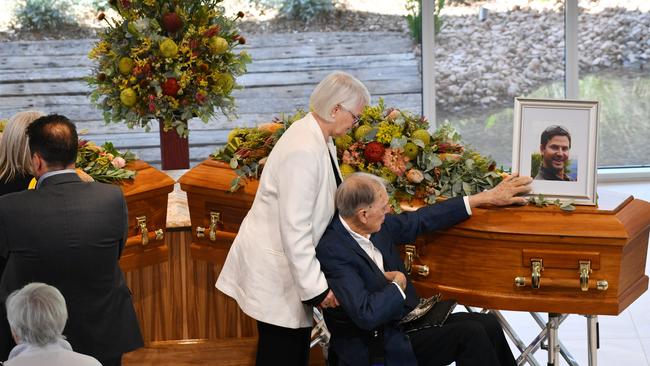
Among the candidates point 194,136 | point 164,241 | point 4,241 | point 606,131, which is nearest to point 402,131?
point 164,241

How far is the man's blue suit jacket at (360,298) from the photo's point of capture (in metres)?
3.28

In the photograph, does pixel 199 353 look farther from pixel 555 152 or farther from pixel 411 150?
pixel 555 152

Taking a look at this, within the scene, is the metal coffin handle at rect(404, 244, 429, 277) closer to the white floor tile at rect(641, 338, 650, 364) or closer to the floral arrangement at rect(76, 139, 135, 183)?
the floral arrangement at rect(76, 139, 135, 183)

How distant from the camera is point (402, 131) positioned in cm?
394

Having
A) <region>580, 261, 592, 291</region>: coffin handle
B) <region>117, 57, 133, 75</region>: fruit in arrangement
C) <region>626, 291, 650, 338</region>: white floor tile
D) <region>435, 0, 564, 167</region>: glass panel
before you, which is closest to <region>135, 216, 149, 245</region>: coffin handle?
<region>117, 57, 133, 75</region>: fruit in arrangement

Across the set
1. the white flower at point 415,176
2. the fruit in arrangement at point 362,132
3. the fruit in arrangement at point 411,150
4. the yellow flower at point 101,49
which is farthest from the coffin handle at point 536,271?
the yellow flower at point 101,49

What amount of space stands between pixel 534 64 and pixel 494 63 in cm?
31

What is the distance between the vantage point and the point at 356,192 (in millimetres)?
3328

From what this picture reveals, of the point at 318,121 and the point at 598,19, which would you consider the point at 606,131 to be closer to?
the point at 598,19

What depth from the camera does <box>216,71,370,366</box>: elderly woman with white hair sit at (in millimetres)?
3277

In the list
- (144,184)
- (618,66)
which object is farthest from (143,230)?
(618,66)

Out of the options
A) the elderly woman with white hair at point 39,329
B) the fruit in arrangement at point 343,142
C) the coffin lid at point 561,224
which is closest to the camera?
the elderly woman with white hair at point 39,329

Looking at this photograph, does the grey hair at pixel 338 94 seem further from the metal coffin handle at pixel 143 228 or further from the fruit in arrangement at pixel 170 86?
the fruit in arrangement at pixel 170 86

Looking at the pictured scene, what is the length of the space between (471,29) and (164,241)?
14.2 feet
